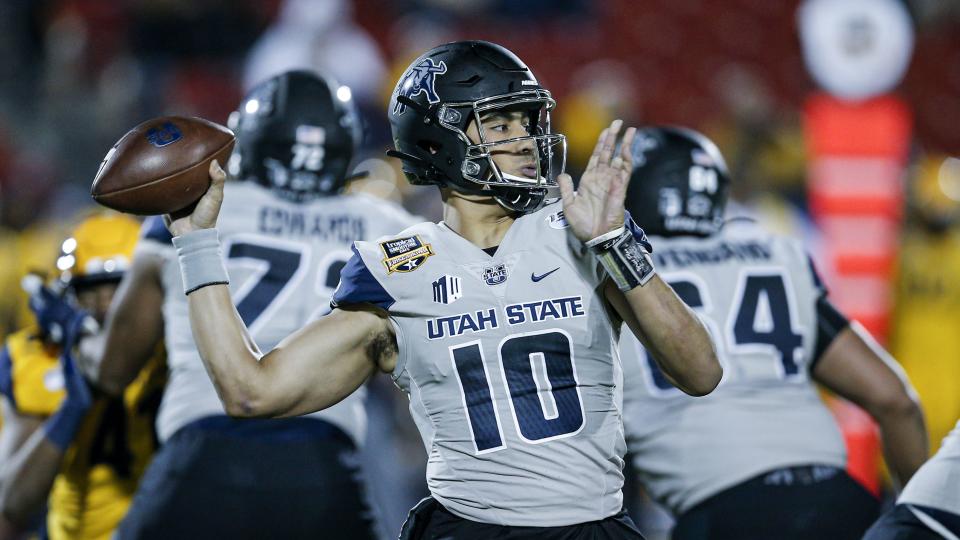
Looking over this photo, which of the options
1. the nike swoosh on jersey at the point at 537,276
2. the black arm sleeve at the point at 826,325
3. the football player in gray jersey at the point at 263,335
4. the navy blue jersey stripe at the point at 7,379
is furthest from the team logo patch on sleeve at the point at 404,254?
the navy blue jersey stripe at the point at 7,379

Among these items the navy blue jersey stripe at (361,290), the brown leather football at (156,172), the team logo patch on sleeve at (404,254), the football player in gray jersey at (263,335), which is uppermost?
the brown leather football at (156,172)

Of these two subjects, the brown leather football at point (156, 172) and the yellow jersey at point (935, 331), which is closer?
the brown leather football at point (156, 172)

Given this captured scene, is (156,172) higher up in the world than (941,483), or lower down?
higher up

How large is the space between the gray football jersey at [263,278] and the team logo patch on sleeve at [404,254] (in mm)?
903

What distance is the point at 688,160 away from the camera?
434cm

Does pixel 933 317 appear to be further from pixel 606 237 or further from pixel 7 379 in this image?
pixel 606 237

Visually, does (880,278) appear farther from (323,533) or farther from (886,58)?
(323,533)

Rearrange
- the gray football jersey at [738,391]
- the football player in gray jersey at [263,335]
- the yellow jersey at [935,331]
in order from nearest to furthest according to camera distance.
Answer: the football player in gray jersey at [263,335] → the gray football jersey at [738,391] → the yellow jersey at [935,331]

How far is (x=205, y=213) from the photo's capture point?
2.84 m

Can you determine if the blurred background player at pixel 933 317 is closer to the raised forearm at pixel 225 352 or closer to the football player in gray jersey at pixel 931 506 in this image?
the football player in gray jersey at pixel 931 506

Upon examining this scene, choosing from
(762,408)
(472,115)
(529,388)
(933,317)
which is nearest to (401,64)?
(933,317)

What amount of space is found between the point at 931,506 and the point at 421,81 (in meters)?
1.53

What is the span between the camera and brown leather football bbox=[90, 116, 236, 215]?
9.18 ft

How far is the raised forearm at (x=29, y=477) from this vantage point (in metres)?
3.94
